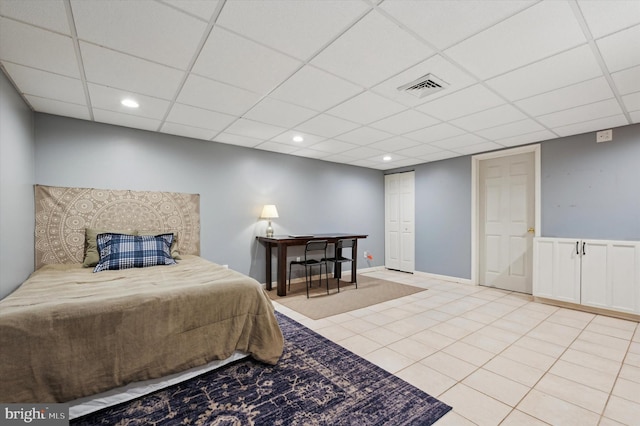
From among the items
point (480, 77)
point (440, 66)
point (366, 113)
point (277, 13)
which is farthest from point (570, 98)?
point (277, 13)

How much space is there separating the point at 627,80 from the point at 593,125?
147 centimetres

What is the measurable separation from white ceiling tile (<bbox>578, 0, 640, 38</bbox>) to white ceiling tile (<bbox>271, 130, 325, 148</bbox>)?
2.96 metres

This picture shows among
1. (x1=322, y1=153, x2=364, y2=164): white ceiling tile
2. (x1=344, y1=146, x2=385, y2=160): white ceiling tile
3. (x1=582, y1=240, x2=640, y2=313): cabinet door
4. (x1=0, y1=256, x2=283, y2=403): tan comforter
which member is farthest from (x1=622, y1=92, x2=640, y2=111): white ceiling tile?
(x1=0, y1=256, x2=283, y2=403): tan comforter

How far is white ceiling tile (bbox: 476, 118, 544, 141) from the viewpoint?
3.52 m

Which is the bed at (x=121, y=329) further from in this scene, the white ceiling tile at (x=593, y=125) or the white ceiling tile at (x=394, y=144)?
the white ceiling tile at (x=593, y=125)

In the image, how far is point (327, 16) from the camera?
5.50 feet

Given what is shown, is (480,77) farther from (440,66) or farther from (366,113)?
(366,113)

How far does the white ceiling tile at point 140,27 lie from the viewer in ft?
5.25

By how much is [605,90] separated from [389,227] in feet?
15.0

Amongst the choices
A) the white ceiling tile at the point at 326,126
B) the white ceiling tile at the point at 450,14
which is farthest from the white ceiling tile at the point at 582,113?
the white ceiling tile at the point at 326,126

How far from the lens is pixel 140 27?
5.80 ft

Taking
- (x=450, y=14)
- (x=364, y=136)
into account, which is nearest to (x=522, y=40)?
(x=450, y=14)

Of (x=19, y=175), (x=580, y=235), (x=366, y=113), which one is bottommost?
(x=580, y=235)

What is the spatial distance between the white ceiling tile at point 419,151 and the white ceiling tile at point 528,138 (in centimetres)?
98
